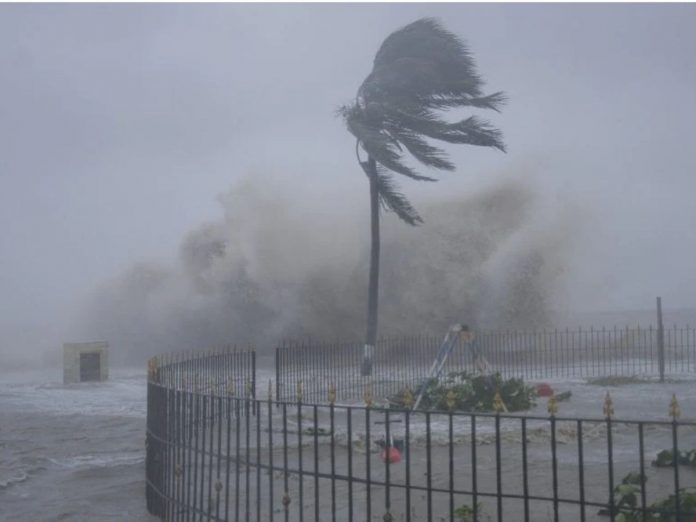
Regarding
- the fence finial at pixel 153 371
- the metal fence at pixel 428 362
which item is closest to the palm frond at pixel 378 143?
the metal fence at pixel 428 362

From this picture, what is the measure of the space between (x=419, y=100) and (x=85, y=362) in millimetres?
12300

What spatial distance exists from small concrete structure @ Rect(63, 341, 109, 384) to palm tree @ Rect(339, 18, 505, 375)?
8.63 metres

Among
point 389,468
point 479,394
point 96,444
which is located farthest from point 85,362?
point 389,468

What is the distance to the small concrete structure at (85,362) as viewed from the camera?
83.6ft

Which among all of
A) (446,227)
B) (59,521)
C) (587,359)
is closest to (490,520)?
(59,521)

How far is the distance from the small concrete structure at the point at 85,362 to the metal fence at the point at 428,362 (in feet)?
26.6

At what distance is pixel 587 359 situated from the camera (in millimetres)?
23188

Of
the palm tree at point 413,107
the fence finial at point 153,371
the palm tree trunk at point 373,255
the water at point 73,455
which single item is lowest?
the water at point 73,455

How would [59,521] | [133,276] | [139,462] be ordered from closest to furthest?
[59,521] < [139,462] < [133,276]

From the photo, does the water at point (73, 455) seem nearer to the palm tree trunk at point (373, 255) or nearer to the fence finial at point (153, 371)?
the fence finial at point (153, 371)

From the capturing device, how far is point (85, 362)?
25.8 metres

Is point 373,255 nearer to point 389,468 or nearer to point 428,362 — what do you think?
point 428,362

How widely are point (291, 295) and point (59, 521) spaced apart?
93.6ft

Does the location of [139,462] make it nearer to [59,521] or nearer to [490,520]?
[59,521]
